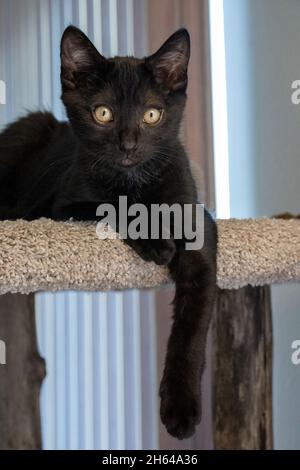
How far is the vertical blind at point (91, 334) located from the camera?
1.89 metres

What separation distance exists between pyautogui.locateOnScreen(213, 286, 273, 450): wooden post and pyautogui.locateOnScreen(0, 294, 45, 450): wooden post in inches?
15.4

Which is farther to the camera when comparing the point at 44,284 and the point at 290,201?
the point at 290,201

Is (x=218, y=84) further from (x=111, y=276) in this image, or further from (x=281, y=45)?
(x=111, y=276)

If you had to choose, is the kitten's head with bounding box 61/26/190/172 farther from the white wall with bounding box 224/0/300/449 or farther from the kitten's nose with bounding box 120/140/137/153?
the white wall with bounding box 224/0/300/449

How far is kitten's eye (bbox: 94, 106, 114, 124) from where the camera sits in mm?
1021

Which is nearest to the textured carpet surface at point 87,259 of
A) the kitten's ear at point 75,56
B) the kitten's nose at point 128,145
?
the kitten's nose at point 128,145

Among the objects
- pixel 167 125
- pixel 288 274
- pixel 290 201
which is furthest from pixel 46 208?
pixel 290 201

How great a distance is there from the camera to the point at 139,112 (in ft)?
3.33

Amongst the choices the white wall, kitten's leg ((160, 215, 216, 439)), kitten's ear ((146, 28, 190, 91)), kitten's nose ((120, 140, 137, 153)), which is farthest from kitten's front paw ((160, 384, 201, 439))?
the white wall

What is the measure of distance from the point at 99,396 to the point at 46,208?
0.85m

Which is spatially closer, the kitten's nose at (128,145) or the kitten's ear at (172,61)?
the kitten's nose at (128,145)

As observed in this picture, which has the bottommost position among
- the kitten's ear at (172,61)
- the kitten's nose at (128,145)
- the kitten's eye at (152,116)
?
the kitten's nose at (128,145)

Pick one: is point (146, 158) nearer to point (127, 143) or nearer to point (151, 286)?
point (127, 143)

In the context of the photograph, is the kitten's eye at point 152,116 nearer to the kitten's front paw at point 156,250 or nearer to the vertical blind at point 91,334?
the kitten's front paw at point 156,250
